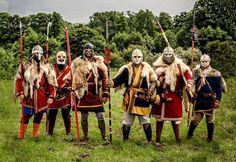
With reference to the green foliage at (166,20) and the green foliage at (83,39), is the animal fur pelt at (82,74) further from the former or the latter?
the green foliage at (166,20)

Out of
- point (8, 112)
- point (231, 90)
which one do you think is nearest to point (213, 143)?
point (8, 112)

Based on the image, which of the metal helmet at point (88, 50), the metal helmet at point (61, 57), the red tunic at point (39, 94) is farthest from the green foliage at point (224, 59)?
the red tunic at point (39, 94)

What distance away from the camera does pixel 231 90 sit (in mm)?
21266

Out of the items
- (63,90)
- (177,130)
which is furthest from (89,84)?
(177,130)

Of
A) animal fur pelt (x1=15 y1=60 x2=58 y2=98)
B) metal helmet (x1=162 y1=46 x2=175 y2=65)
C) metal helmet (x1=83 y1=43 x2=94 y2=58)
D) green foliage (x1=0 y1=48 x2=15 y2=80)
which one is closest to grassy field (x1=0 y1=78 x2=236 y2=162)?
animal fur pelt (x1=15 y1=60 x2=58 y2=98)

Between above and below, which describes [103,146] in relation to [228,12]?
below

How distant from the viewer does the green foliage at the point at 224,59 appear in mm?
29094

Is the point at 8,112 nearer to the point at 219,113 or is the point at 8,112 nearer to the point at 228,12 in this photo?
the point at 219,113

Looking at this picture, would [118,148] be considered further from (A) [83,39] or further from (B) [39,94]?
(A) [83,39]

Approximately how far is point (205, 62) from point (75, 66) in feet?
10.5

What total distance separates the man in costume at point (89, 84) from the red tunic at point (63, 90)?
2.27 feet

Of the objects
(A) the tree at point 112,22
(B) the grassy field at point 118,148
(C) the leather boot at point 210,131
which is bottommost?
(B) the grassy field at point 118,148

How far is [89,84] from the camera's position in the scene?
10.1 meters

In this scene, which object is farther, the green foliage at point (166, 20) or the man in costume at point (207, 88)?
the green foliage at point (166, 20)
